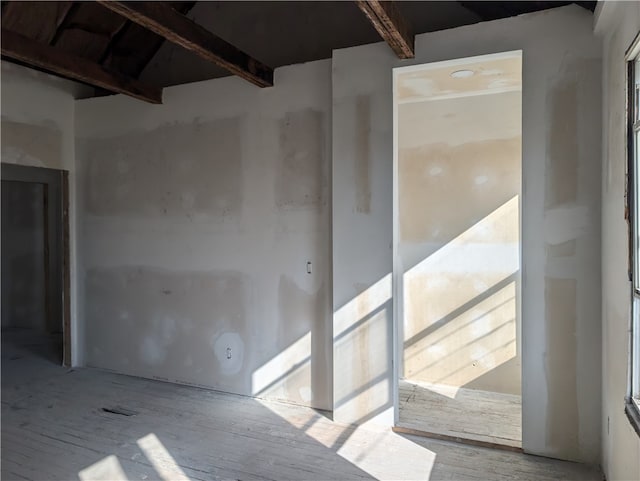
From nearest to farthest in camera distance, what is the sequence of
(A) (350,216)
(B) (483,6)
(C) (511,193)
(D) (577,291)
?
(D) (577,291) → (A) (350,216) → (B) (483,6) → (C) (511,193)

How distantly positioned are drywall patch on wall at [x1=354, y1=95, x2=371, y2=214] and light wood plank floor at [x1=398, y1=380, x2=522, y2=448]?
1898mm

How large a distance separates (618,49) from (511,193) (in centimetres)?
218

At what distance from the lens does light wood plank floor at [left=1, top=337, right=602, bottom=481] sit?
291 centimetres

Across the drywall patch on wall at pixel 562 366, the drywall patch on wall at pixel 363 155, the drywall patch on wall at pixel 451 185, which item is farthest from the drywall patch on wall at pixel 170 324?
the drywall patch on wall at pixel 562 366

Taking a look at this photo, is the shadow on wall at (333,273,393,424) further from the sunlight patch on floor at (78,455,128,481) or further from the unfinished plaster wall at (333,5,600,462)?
the sunlight patch on floor at (78,455,128,481)

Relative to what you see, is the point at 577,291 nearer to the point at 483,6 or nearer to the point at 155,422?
the point at 483,6

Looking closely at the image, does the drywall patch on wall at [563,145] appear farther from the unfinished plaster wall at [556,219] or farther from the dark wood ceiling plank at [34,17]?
the dark wood ceiling plank at [34,17]

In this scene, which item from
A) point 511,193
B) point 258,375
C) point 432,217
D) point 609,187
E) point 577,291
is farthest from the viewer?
point 432,217

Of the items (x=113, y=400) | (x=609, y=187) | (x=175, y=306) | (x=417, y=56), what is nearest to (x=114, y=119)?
(x=175, y=306)

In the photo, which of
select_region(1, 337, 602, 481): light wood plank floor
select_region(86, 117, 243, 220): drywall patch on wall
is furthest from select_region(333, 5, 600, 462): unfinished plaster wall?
select_region(86, 117, 243, 220): drywall patch on wall

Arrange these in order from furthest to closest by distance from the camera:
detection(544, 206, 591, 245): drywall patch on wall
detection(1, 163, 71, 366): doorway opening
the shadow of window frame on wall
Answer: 1. detection(1, 163, 71, 366): doorway opening
2. detection(544, 206, 591, 245): drywall patch on wall
3. the shadow of window frame on wall

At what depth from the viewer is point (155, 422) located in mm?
3682

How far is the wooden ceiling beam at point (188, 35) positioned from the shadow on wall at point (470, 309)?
2686 mm

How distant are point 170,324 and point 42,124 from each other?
2680mm
